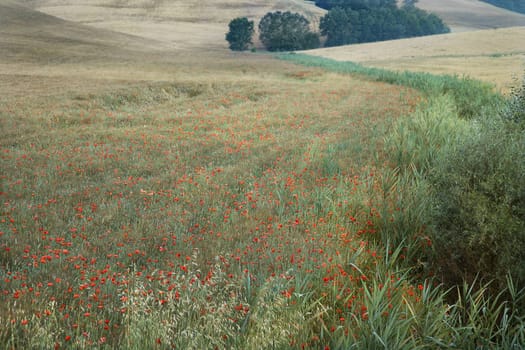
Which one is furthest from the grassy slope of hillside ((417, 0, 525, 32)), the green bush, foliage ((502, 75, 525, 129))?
hillside ((417, 0, 525, 32))

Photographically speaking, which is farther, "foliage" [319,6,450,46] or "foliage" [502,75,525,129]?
"foliage" [319,6,450,46]

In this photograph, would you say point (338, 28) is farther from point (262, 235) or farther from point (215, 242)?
point (215, 242)

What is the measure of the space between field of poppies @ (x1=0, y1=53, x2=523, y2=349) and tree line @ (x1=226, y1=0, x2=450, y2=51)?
6875cm

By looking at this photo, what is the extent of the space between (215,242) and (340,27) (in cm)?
8694

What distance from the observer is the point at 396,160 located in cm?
835

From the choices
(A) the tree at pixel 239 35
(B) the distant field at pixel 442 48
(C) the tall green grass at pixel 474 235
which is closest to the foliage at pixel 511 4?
(B) the distant field at pixel 442 48

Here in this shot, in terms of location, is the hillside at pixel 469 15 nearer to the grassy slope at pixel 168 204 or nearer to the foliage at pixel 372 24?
the foliage at pixel 372 24

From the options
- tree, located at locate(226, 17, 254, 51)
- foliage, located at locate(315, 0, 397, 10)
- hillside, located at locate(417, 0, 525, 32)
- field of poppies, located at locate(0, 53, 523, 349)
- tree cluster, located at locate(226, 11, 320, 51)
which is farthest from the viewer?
hillside, located at locate(417, 0, 525, 32)

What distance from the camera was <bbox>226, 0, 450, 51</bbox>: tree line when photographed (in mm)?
77875

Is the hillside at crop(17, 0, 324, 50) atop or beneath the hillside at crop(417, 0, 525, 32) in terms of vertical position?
beneath

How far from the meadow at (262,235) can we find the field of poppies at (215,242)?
0.03m

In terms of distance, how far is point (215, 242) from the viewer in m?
5.18

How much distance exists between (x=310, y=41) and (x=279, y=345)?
81.5 metres

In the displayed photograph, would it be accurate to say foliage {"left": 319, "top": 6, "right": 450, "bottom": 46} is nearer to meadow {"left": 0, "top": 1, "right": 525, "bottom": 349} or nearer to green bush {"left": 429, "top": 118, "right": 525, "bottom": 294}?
meadow {"left": 0, "top": 1, "right": 525, "bottom": 349}
